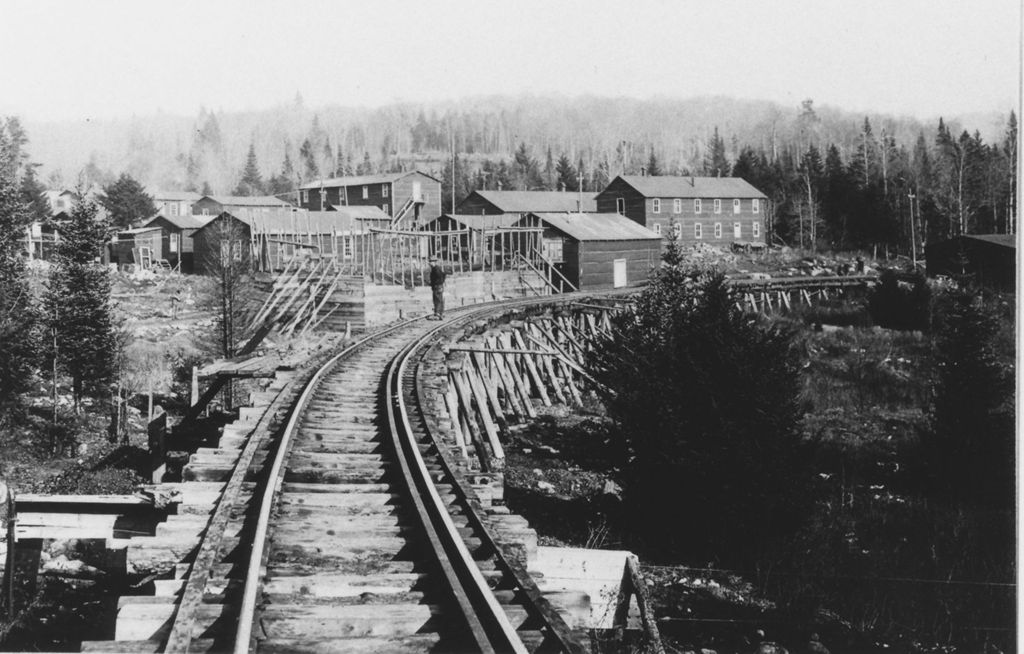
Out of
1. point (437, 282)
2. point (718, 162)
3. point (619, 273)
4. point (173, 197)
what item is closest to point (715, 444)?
point (437, 282)

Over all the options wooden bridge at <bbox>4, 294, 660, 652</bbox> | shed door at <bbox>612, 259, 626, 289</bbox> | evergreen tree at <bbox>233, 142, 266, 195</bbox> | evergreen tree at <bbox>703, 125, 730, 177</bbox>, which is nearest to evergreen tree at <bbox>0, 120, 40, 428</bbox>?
wooden bridge at <bbox>4, 294, 660, 652</bbox>

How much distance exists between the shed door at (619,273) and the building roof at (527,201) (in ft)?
51.0

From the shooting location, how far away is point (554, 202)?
226 feet

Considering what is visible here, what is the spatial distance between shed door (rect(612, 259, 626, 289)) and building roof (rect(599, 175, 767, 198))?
19747 mm

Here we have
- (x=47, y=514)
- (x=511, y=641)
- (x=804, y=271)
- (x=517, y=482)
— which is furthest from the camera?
(x=804, y=271)

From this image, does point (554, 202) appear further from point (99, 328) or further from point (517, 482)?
point (517, 482)

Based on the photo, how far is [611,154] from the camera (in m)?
145

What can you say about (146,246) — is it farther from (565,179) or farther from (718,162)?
(718,162)

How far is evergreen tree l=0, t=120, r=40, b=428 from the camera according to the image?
22.0 metres

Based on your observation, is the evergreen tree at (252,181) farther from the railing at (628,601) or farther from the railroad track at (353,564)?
the railing at (628,601)

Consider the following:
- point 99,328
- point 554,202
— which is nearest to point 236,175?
point 554,202

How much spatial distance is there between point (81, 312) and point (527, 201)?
1743 inches

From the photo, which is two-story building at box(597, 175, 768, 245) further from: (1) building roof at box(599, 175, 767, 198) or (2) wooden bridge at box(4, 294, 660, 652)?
(2) wooden bridge at box(4, 294, 660, 652)

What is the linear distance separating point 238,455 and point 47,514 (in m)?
2.40
